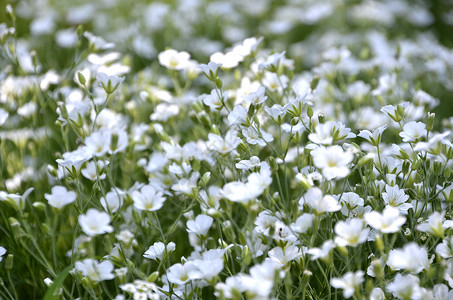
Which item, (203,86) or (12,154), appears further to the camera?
(203,86)

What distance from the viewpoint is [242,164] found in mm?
1571

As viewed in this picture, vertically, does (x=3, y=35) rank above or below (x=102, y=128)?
above

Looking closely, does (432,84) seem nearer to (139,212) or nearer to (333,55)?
(333,55)

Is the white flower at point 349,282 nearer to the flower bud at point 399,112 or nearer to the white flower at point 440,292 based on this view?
the white flower at point 440,292

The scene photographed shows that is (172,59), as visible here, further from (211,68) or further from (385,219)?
(385,219)

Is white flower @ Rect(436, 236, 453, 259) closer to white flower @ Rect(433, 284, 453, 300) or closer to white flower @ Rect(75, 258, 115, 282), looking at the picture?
white flower @ Rect(433, 284, 453, 300)

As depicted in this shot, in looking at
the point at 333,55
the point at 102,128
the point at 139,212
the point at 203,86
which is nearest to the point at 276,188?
the point at 139,212

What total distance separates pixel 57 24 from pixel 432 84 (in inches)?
107

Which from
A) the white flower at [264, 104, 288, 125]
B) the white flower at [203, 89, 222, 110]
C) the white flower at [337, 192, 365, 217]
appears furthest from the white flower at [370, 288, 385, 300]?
the white flower at [203, 89, 222, 110]

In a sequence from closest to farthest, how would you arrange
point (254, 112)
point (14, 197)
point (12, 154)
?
point (14, 197) < point (254, 112) < point (12, 154)

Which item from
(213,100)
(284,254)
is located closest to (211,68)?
(213,100)

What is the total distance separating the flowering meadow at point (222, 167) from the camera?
1.38m

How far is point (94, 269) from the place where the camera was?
52.9 inches

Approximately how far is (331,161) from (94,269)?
0.71m
